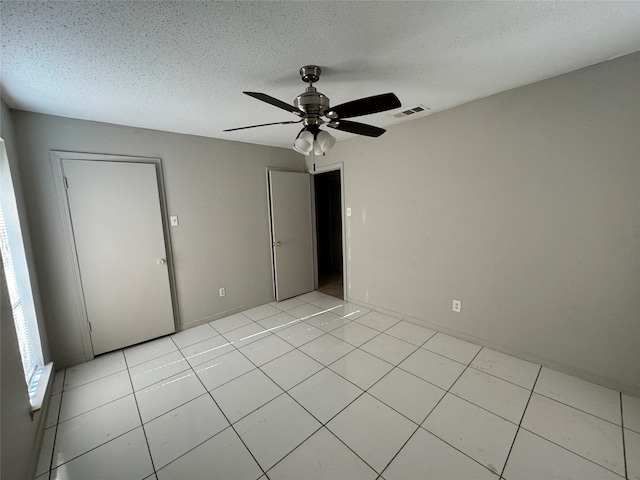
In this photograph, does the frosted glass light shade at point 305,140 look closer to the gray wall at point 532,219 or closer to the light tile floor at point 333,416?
the gray wall at point 532,219

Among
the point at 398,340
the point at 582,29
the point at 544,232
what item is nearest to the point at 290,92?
the point at 582,29

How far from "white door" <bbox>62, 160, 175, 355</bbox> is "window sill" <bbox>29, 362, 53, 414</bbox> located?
0.41m

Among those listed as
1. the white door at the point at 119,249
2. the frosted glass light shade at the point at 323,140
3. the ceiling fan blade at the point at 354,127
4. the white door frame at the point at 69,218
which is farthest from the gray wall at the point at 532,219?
the white door frame at the point at 69,218

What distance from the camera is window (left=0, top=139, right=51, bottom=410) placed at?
70.2 inches

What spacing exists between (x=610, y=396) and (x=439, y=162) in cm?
223

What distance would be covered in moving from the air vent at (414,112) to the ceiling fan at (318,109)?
3.00 ft

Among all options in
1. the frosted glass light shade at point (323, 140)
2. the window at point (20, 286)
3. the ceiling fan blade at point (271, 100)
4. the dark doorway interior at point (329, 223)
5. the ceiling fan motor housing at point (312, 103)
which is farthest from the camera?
the dark doorway interior at point (329, 223)

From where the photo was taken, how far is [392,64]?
1.64 meters

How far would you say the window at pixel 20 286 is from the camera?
1.78 metres

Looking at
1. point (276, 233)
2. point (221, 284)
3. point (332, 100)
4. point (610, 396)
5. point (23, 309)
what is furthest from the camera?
point (276, 233)

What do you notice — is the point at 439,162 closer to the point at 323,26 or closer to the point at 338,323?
the point at 323,26

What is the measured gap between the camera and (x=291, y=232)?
152 inches

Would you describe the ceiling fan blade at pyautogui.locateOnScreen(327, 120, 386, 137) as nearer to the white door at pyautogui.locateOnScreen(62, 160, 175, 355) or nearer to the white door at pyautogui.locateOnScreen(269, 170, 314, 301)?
the white door at pyautogui.locateOnScreen(269, 170, 314, 301)

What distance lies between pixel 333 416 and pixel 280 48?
7.64ft
